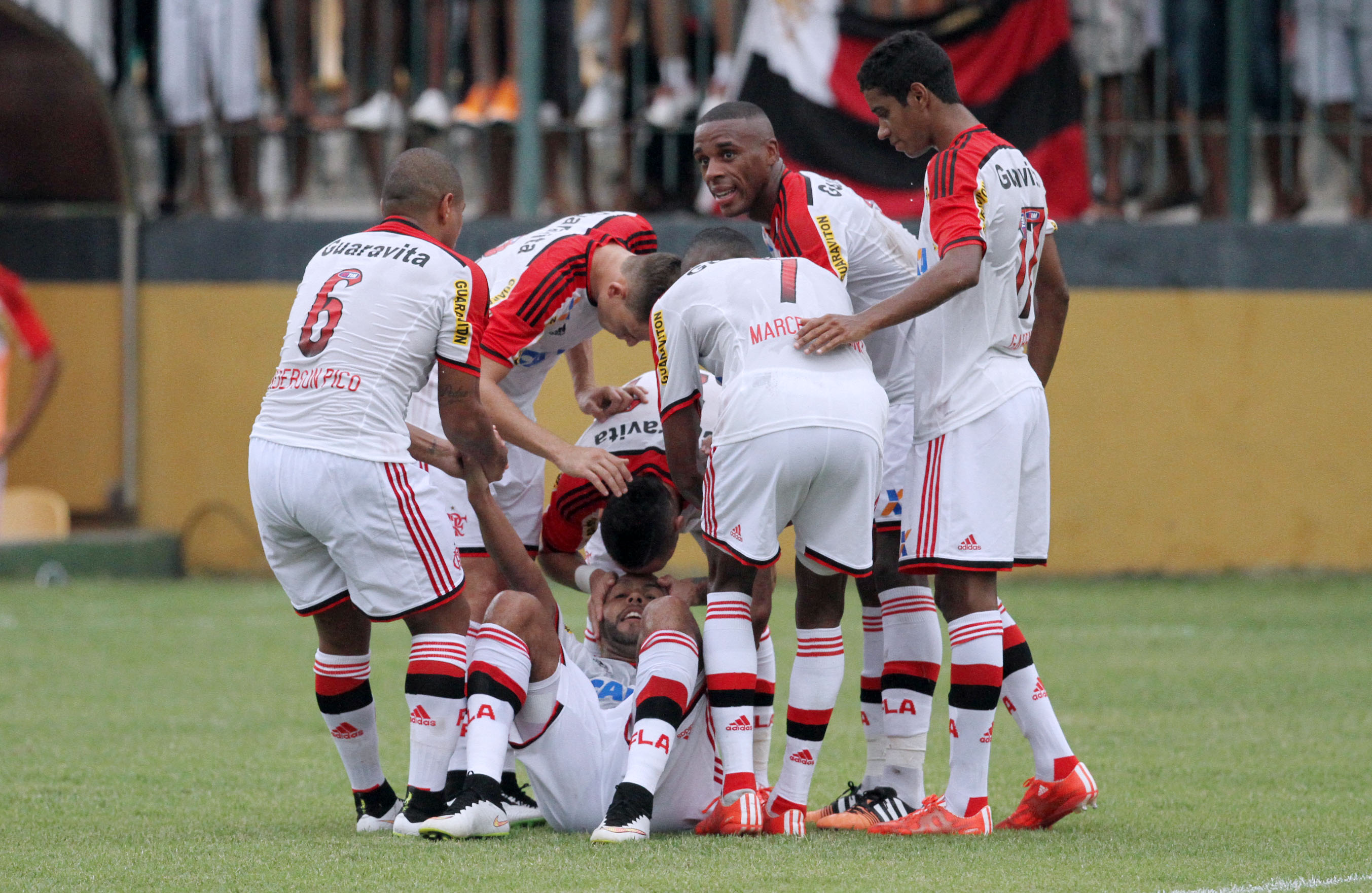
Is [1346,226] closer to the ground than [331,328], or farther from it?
farther from it

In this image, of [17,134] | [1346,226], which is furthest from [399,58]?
[1346,226]

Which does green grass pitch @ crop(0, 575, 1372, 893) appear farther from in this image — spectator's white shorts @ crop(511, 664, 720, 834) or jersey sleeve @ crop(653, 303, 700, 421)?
jersey sleeve @ crop(653, 303, 700, 421)

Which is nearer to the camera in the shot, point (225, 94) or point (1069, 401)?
point (1069, 401)

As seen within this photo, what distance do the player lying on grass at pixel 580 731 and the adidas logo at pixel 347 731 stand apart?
0.42 meters

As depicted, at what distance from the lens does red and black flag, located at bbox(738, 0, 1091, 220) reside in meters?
12.1

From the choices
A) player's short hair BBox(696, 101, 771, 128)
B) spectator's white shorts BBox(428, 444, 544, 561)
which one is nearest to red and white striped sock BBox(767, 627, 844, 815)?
spectator's white shorts BBox(428, 444, 544, 561)

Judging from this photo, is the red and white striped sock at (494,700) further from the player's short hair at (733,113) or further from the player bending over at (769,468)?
the player's short hair at (733,113)

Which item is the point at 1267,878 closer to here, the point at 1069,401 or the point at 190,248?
the point at 1069,401

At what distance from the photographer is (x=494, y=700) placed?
15.7 feet

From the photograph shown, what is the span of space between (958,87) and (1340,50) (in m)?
2.69

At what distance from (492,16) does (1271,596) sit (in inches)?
264

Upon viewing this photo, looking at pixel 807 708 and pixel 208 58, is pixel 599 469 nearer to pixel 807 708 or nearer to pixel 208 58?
pixel 807 708

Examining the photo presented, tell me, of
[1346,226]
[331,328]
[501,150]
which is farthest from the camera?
[501,150]

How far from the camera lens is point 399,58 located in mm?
13102
